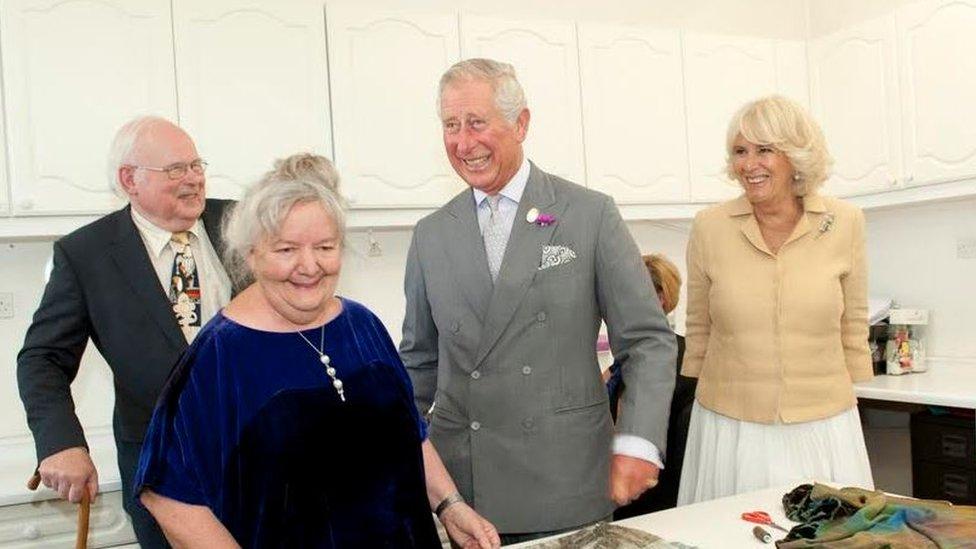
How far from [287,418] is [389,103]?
6.38ft

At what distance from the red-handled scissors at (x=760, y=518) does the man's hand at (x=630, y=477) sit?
0.62ft

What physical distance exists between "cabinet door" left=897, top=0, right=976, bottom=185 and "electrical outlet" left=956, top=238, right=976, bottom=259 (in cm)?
44

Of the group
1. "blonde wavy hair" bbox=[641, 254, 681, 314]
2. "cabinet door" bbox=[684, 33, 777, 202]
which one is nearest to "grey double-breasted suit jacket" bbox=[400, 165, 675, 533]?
"blonde wavy hair" bbox=[641, 254, 681, 314]

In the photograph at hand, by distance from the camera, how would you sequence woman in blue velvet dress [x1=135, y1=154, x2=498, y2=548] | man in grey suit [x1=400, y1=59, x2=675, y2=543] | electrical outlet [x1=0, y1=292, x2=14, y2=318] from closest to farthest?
woman in blue velvet dress [x1=135, y1=154, x2=498, y2=548]
man in grey suit [x1=400, y1=59, x2=675, y2=543]
electrical outlet [x1=0, y1=292, x2=14, y2=318]

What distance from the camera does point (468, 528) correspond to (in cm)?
127

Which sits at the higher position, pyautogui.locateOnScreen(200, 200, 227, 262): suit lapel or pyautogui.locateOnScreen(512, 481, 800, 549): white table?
pyautogui.locateOnScreen(200, 200, 227, 262): suit lapel

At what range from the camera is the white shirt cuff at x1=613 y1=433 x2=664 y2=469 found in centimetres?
139

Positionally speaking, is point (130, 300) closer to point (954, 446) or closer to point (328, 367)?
point (328, 367)

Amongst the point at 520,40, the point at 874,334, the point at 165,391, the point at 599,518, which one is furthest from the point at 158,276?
the point at 874,334

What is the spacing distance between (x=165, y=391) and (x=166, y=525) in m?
0.17

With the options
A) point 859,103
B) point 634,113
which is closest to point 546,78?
point 634,113

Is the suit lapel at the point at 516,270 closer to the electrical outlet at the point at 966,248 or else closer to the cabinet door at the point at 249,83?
the cabinet door at the point at 249,83

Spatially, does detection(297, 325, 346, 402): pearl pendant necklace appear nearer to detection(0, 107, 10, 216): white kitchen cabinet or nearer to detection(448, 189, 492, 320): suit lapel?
detection(448, 189, 492, 320): suit lapel

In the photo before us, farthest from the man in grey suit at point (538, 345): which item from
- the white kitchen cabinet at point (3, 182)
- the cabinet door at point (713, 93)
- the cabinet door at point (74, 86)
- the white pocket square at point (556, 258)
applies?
the cabinet door at point (713, 93)
